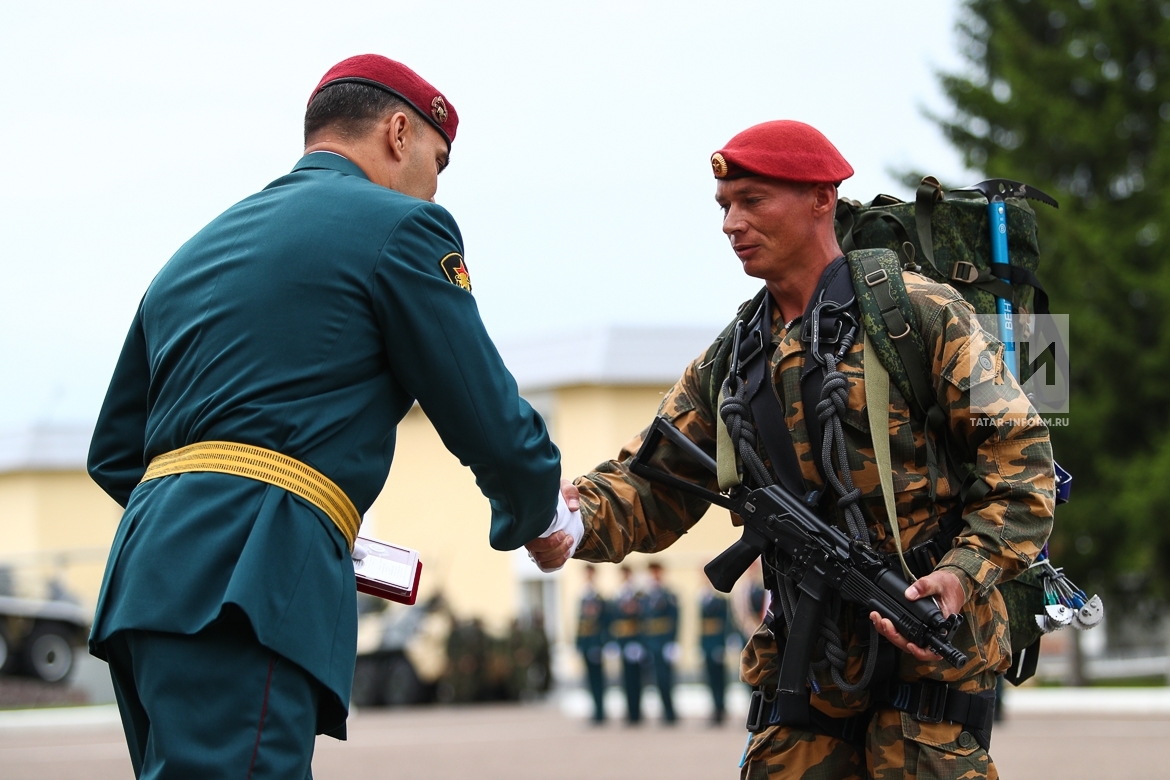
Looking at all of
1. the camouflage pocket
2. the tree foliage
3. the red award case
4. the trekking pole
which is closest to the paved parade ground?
the tree foliage

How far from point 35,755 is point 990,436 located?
47.2 ft

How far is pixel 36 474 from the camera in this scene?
124ft

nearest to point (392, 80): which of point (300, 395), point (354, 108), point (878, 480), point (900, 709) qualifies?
point (354, 108)

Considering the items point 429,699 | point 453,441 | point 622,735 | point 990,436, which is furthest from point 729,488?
point 429,699

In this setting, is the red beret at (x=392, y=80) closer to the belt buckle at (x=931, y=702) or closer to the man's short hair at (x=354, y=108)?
the man's short hair at (x=354, y=108)

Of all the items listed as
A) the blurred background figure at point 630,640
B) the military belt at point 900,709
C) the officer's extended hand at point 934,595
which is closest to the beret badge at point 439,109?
the officer's extended hand at point 934,595

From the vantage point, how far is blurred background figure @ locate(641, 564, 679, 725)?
58.9 ft

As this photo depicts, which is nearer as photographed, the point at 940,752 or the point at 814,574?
the point at 940,752

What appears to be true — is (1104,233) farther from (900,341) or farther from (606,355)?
(900,341)

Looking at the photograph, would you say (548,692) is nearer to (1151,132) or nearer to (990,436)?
(1151,132)

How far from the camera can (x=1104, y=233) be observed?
21.4 m

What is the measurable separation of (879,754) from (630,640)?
51.9 feet

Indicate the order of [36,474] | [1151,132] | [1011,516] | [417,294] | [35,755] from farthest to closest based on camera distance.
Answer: [36,474] < [1151,132] < [35,755] < [1011,516] < [417,294]

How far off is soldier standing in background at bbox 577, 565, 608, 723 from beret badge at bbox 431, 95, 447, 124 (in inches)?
634
